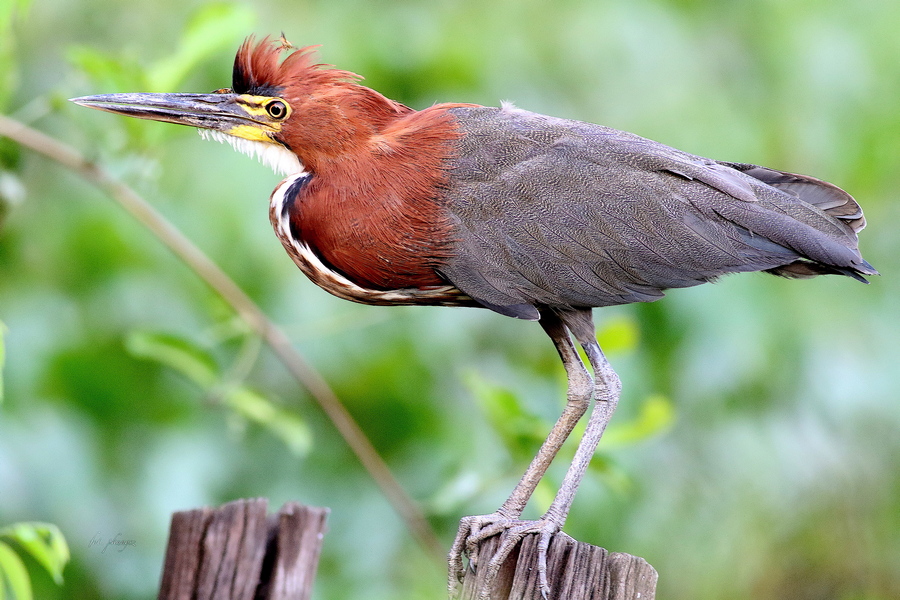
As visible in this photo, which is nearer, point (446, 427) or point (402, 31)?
point (446, 427)

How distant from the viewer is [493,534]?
2887 mm

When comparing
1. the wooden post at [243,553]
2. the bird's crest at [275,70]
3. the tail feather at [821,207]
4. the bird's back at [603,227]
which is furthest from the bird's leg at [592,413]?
the bird's crest at [275,70]

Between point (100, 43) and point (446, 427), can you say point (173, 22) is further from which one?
point (446, 427)

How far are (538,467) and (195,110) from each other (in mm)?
1496

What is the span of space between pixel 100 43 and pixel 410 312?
1.84 metres

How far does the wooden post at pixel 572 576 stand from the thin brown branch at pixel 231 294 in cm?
94

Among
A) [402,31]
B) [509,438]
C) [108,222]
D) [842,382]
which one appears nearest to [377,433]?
[509,438]

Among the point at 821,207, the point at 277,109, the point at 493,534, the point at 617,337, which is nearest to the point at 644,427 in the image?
the point at 617,337

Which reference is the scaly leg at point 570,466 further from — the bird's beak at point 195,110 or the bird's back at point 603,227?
the bird's beak at point 195,110

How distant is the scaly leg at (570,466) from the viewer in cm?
281

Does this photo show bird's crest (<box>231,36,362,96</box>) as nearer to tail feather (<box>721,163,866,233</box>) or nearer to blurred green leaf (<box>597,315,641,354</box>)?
blurred green leaf (<box>597,315,641,354</box>)

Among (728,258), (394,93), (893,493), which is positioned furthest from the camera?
(893,493)

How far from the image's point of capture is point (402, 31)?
4.73 metres

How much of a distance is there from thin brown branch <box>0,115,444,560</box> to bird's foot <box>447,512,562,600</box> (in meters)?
0.67
